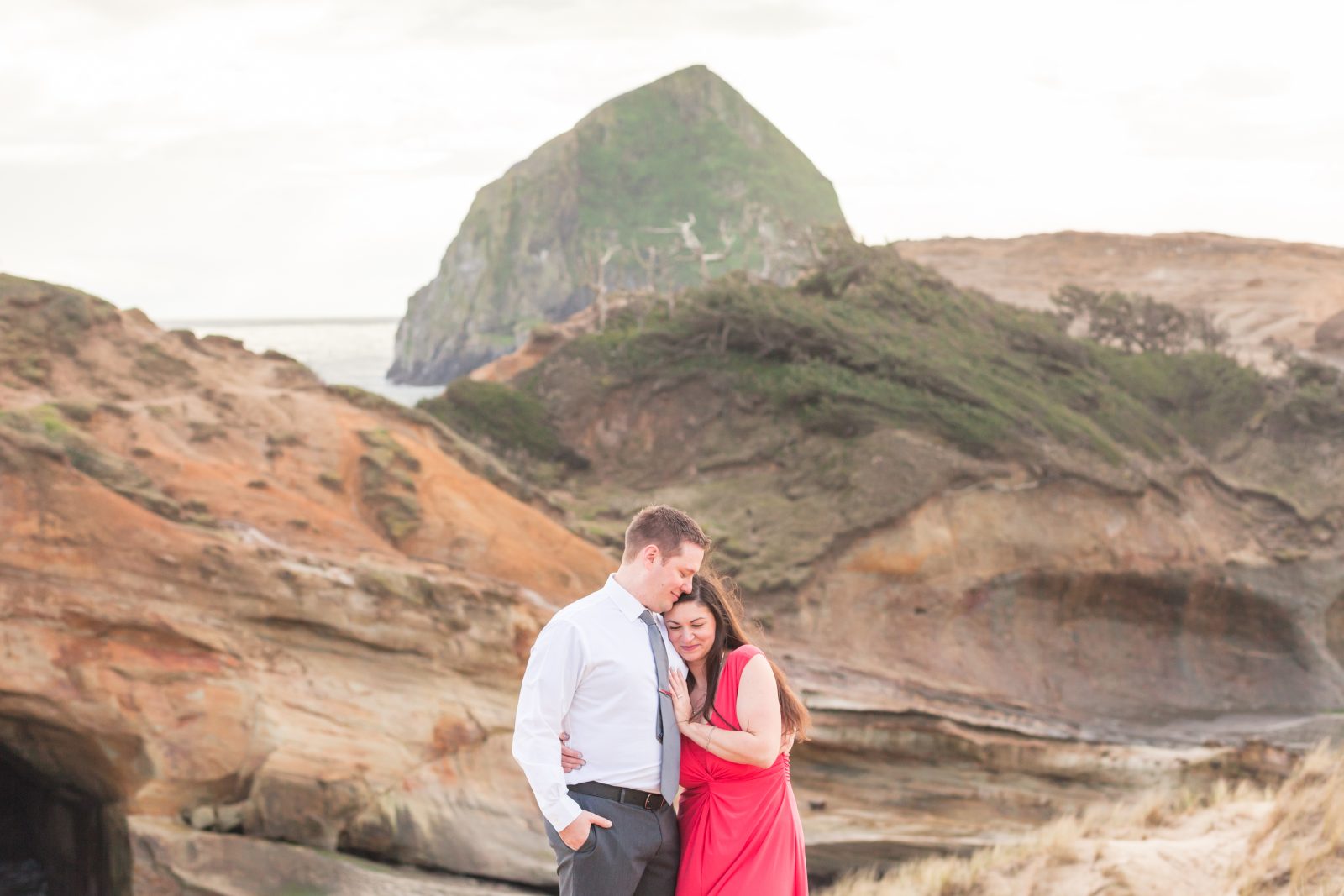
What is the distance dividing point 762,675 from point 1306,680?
50.2 feet

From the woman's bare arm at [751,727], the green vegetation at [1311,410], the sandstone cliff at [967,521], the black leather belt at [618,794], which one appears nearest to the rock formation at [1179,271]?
the green vegetation at [1311,410]

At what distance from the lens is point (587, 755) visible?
12.4 ft

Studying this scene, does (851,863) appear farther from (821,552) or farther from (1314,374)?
(1314,374)

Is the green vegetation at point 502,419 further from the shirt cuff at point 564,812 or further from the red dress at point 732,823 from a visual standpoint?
the shirt cuff at point 564,812

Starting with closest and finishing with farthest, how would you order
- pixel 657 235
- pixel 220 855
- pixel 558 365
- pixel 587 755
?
pixel 587 755 → pixel 220 855 → pixel 558 365 → pixel 657 235

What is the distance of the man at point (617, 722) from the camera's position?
3.67m

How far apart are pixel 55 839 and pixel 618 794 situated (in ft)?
25.2

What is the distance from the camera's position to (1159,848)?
7.49m

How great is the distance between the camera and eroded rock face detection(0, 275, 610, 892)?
8.30 meters

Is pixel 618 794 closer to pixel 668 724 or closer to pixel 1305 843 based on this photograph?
pixel 668 724

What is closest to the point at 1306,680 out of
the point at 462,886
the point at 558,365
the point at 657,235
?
the point at 558,365

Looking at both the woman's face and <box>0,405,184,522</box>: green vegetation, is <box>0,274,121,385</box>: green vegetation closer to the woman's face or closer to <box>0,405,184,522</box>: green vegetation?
<box>0,405,184,522</box>: green vegetation

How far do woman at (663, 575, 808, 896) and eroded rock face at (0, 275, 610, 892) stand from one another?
511 centimetres

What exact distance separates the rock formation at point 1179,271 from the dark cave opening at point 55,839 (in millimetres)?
36565
